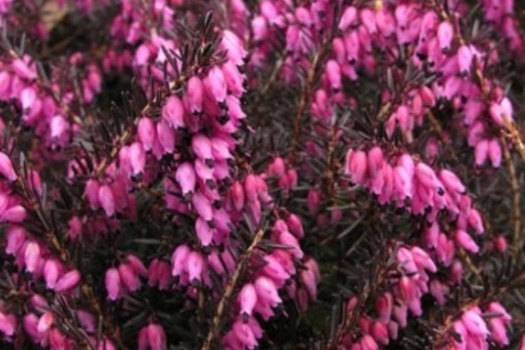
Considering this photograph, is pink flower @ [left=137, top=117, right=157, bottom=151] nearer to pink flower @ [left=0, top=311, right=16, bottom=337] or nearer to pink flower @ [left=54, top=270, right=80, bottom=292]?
pink flower @ [left=54, top=270, right=80, bottom=292]

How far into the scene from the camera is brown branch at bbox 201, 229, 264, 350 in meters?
3.07

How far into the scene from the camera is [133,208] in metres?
3.55

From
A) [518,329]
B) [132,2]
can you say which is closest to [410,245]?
[518,329]

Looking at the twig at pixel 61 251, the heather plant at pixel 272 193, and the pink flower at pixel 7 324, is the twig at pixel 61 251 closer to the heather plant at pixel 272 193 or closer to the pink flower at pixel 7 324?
the heather plant at pixel 272 193

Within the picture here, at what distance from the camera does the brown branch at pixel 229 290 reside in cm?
307

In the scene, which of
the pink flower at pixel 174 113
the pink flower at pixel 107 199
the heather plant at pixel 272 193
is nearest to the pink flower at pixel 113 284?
the heather plant at pixel 272 193

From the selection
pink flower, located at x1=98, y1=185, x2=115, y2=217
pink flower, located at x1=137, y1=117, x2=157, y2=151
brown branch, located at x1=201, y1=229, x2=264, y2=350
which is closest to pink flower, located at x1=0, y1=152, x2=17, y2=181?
pink flower, located at x1=98, y1=185, x2=115, y2=217

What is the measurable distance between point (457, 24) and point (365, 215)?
870 mm

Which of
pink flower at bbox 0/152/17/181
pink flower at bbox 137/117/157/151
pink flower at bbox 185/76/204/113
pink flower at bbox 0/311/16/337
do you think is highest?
pink flower at bbox 185/76/204/113

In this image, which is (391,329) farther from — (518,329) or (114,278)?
(114,278)

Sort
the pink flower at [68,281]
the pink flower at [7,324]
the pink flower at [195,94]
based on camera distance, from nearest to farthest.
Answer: the pink flower at [195,94], the pink flower at [7,324], the pink flower at [68,281]

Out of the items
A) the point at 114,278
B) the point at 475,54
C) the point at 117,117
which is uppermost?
the point at 475,54

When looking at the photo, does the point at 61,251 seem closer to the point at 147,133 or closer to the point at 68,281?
the point at 68,281

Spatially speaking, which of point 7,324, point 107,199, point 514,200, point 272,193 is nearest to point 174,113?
point 107,199
